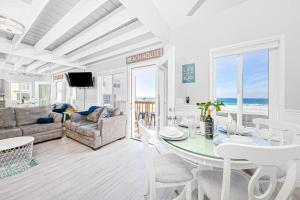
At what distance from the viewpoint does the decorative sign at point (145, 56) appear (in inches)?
128

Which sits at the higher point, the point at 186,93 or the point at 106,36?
the point at 106,36

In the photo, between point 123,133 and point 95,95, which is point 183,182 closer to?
point 123,133

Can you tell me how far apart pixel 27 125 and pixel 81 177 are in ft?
8.30

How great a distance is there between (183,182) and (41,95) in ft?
29.8

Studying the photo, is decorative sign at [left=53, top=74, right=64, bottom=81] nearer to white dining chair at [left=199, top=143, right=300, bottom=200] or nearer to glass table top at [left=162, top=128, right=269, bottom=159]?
glass table top at [left=162, top=128, right=269, bottom=159]

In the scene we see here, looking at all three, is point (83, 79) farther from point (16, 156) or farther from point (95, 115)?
point (16, 156)

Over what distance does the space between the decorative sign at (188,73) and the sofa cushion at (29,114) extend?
3.97 m

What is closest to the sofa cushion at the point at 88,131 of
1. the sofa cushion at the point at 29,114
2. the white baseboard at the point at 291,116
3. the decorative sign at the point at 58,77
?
the sofa cushion at the point at 29,114

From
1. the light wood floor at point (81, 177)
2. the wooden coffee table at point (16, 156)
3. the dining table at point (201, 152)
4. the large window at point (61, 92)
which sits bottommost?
the light wood floor at point (81, 177)

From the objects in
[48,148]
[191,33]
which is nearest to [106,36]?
[191,33]

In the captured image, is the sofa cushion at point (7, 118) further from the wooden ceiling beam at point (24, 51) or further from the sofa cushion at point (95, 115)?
the sofa cushion at point (95, 115)

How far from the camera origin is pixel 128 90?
3.88 meters

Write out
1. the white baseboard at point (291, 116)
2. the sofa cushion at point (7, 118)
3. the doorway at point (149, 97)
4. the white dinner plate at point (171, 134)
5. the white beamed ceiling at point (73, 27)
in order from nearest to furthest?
1. the white dinner plate at point (171, 134)
2. the white baseboard at point (291, 116)
3. the white beamed ceiling at point (73, 27)
4. the doorway at point (149, 97)
5. the sofa cushion at point (7, 118)

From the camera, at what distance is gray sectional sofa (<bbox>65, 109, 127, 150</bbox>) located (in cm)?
292
